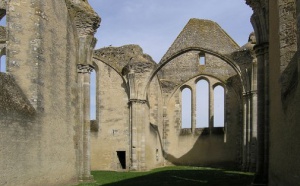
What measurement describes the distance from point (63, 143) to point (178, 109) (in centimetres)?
1462

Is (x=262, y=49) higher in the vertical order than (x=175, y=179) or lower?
higher

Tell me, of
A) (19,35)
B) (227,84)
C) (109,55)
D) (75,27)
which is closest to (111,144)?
(109,55)

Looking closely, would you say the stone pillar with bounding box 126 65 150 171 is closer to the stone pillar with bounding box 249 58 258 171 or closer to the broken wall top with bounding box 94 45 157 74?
the broken wall top with bounding box 94 45 157 74

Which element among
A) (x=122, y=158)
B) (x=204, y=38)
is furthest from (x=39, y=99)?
(x=204, y=38)

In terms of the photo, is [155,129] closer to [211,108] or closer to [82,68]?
[211,108]

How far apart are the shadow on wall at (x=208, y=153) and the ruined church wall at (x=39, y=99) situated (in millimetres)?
11884

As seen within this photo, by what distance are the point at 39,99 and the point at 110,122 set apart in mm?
11085

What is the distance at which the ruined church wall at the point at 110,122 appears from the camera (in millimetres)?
20766

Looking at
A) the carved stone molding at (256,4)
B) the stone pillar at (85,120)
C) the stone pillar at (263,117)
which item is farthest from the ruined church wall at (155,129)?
the carved stone molding at (256,4)

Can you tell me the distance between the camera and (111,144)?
2094 cm

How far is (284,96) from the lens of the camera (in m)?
7.39

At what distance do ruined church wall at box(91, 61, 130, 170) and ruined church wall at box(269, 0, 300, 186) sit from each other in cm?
1219

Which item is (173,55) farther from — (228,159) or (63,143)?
(63,143)

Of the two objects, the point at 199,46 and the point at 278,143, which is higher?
the point at 199,46
